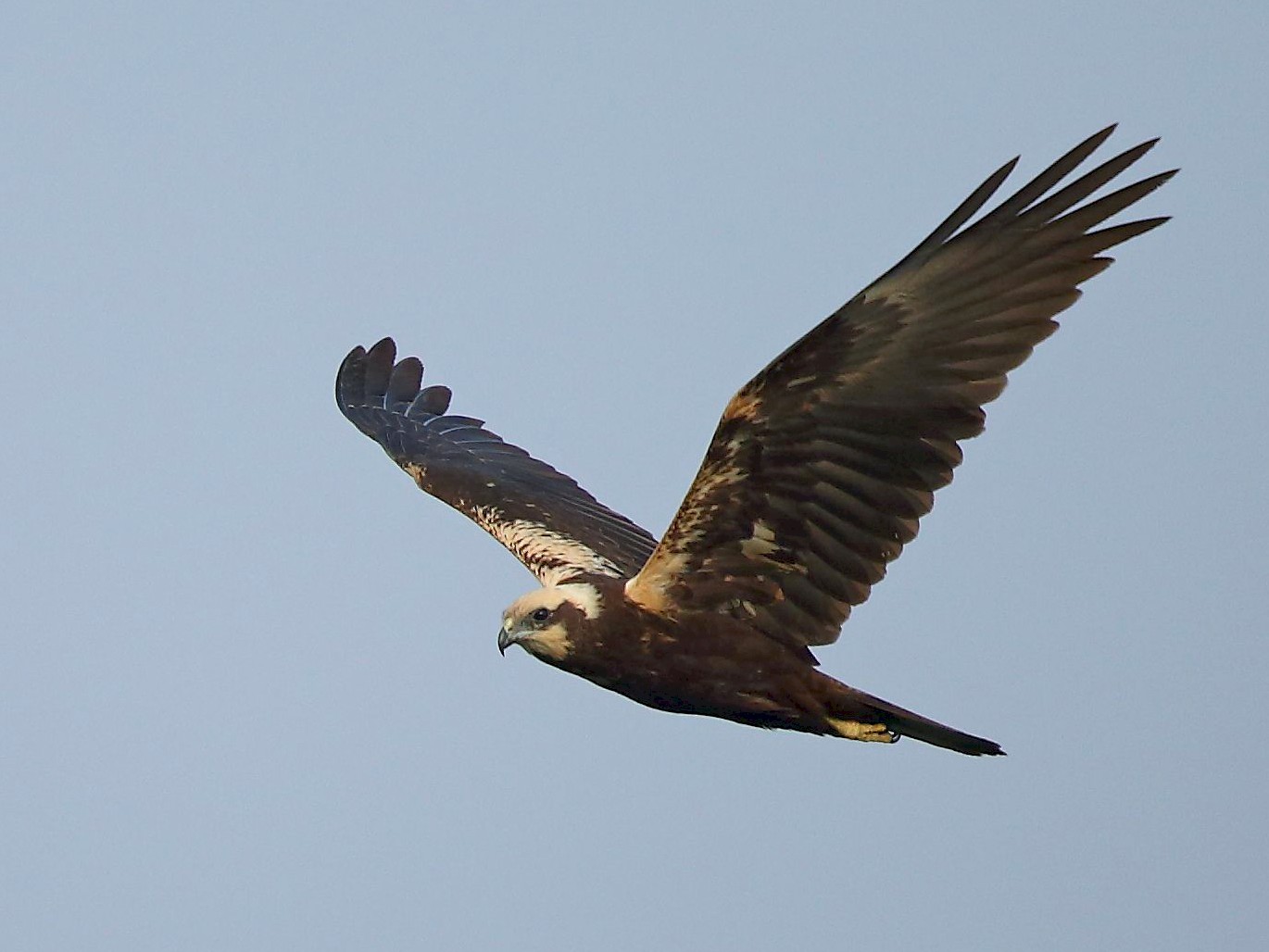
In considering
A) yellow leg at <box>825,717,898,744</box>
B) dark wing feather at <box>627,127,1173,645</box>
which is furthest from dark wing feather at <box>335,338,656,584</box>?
yellow leg at <box>825,717,898,744</box>

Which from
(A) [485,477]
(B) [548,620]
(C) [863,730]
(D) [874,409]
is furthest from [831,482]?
(A) [485,477]

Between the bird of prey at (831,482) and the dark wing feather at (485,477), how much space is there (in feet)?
2.42

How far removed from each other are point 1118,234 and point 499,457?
6105 millimetres

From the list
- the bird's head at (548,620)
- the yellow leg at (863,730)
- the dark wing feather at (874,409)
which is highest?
the dark wing feather at (874,409)

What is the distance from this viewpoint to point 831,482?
30.2 feet

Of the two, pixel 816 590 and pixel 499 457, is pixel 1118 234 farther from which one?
pixel 499 457

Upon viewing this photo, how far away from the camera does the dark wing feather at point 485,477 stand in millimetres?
11500

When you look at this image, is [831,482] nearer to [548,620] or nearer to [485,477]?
[548,620]

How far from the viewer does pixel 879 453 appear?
29.9ft

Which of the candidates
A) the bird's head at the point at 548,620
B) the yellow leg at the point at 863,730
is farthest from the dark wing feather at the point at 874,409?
the yellow leg at the point at 863,730

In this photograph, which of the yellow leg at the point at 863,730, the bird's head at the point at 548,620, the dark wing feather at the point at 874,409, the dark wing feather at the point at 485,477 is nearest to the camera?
the dark wing feather at the point at 874,409

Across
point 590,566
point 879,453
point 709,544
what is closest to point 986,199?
point 879,453

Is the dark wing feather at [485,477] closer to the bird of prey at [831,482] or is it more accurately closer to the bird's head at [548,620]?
the bird's head at [548,620]

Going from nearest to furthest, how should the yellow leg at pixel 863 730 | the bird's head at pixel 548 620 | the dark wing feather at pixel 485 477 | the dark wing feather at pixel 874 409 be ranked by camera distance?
the dark wing feather at pixel 874 409 < the bird's head at pixel 548 620 < the yellow leg at pixel 863 730 < the dark wing feather at pixel 485 477
